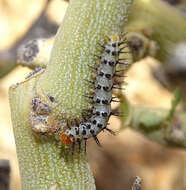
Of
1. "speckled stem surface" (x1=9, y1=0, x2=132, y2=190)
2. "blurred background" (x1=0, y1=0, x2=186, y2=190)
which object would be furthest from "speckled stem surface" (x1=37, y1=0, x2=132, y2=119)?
"blurred background" (x1=0, y1=0, x2=186, y2=190)

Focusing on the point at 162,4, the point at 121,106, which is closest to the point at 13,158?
the point at 121,106

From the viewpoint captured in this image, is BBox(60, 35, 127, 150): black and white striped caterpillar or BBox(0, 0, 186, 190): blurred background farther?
BBox(0, 0, 186, 190): blurred background

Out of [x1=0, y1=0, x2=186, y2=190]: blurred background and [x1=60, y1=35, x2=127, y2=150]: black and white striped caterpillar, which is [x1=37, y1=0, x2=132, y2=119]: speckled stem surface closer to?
[x1=60, y1=35, x2=127, y2=150]: black and white striped caterpillar

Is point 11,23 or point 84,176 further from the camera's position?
point 11,23

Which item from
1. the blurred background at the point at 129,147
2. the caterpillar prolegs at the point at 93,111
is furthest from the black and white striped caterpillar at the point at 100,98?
the blurred background at the point at 129,147

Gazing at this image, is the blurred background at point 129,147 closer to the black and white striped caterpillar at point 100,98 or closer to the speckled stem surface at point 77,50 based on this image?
the black and white striped caterpillar at point 100,98

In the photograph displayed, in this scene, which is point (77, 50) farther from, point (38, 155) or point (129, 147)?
point (129, 147)

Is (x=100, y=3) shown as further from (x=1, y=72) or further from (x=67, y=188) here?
(x=1, y=72)
